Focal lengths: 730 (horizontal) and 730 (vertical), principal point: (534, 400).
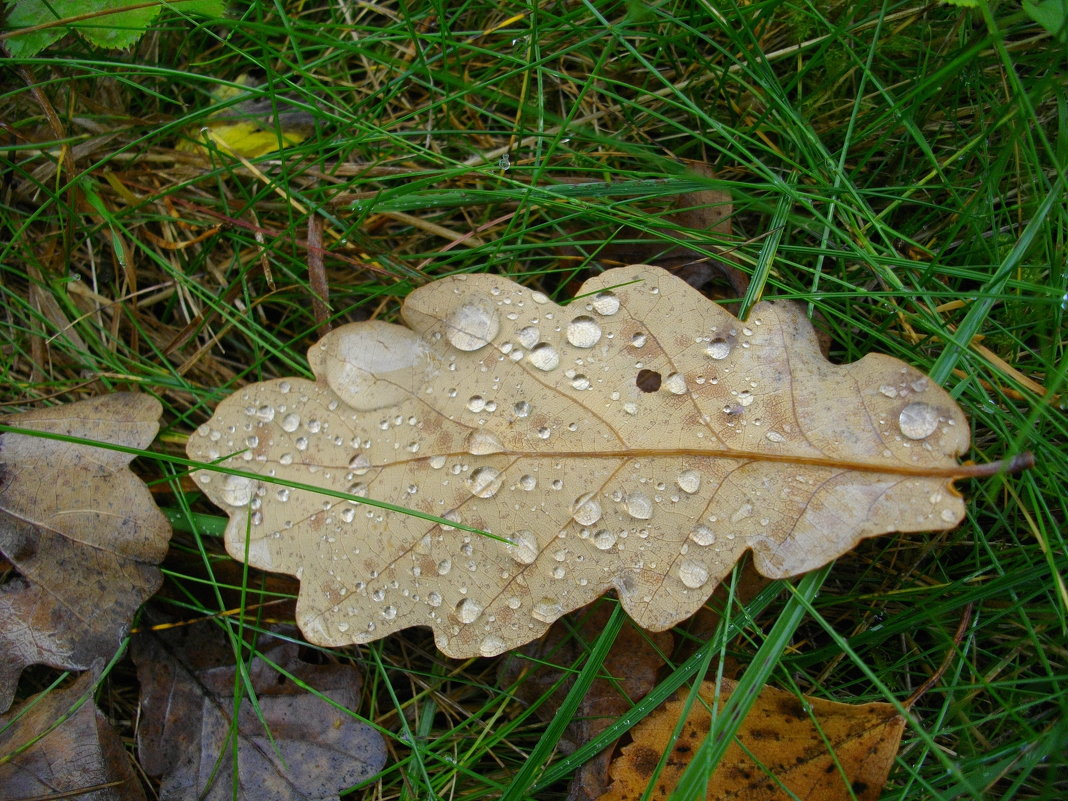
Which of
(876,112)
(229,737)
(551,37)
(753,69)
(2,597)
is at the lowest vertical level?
(229,737)

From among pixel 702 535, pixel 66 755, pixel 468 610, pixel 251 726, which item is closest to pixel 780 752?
pixel 702 535

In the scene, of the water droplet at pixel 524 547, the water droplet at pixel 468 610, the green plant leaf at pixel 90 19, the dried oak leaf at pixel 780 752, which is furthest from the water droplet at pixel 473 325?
the green plant leaf at pixel 90 19

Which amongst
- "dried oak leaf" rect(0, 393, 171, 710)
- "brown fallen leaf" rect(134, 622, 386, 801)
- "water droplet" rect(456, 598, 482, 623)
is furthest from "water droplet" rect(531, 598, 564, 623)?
"dried oak leaf" rect(0, 393, 171, 710)

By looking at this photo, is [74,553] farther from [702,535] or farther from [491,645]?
[702,535]

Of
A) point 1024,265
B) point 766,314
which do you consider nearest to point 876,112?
point 1024,265

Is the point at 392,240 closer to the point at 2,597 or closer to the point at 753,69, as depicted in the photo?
the point at 753,69

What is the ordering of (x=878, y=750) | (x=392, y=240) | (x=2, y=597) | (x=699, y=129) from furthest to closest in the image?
(x=392, y=240) < (x=699, y=129) < (x=2, y=597) < (x=878, y=750)
